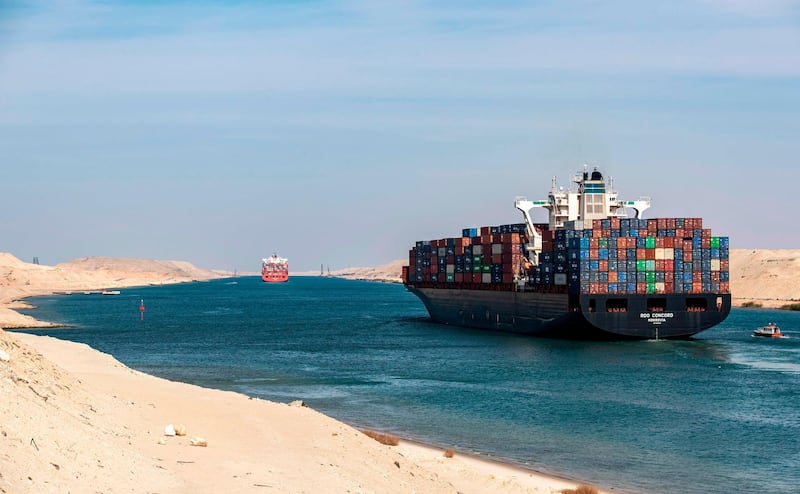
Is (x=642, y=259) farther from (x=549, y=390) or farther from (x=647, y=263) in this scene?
(x=549, y=390)

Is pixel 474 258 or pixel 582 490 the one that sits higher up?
pixel 474 258

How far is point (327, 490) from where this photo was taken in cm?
1958

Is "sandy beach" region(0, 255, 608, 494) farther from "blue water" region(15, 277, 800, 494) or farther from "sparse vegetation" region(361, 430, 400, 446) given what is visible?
"blue water" region(15, 277, 800, 494)

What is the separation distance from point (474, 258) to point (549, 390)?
5349 centimetres

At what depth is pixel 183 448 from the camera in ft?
71.6

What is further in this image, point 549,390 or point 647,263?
point 647,263

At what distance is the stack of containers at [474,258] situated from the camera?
96750mm

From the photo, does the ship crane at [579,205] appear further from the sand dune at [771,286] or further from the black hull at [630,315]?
the sand dune at [771,286]

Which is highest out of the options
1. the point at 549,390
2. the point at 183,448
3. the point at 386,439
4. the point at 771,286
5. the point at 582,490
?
the point at 771,286

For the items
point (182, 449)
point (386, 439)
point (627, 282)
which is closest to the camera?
point (182, 449)

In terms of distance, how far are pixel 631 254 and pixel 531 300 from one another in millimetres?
13069

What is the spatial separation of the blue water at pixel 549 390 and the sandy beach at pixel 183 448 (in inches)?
192

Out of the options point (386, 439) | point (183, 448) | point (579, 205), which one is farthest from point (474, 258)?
point (183, 448)

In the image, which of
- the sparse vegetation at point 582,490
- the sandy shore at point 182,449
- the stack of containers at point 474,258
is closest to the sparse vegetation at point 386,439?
the sandy shore at point 182,449
